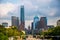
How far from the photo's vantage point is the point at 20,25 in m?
57.2

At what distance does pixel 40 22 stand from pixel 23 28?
14.7 feet

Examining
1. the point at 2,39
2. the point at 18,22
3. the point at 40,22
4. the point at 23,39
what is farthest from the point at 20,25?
the point at 2,39

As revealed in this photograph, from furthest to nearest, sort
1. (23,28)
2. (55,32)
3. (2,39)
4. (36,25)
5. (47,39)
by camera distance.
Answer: (36,25)
(23,28)
(55,32)
(47,39)
(2,39)

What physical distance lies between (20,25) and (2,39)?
33.8m

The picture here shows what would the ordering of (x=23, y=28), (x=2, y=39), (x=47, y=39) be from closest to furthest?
(x=2, y=39)
(x=47, y=39)
(x=23, y=28)

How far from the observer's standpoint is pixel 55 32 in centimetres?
3594

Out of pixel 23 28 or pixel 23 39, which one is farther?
pixel 23 28

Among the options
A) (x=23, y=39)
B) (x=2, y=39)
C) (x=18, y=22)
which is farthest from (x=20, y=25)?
(x=2, y=39)

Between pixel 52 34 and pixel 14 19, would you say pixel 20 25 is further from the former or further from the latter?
pixel 52 34

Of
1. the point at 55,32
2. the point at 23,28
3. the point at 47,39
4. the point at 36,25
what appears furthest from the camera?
the point at 36,25

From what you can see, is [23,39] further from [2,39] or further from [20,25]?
[20,25]

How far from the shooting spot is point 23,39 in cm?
3603

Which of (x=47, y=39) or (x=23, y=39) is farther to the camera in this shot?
(x=23, y=39)

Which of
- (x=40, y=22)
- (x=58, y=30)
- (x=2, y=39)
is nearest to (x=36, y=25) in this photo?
(x=40, y=22)
